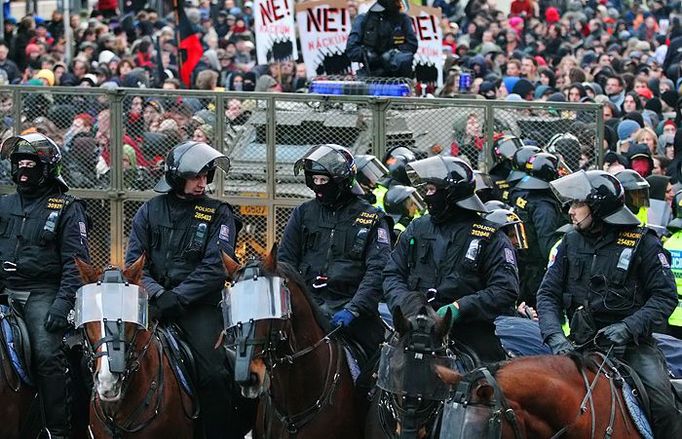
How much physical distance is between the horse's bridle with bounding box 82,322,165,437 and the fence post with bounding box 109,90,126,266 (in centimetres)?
707

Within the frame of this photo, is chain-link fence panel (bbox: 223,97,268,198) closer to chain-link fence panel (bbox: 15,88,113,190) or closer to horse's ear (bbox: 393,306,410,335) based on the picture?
chain-link fence panel (bbox: 15,88,113,190)

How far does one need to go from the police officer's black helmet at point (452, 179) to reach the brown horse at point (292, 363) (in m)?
1.12

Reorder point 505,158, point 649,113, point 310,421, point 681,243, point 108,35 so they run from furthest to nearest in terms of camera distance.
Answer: point 108,35 < point 649,113 < point 505,158 < point 681,243 < point 310,421

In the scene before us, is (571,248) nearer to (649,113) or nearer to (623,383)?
(623,383)

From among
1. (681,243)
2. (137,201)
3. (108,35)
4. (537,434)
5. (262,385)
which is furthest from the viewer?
(108,35)

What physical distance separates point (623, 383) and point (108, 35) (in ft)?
68.2

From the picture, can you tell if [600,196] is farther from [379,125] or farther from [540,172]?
[379,125]

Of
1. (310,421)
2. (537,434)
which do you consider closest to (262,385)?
(310,421)

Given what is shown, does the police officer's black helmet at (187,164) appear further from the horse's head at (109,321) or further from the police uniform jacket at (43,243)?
the horse's head at (109,321)

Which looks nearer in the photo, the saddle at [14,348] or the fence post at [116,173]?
the saddle at [14,348]

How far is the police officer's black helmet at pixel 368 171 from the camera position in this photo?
14338 millimetres

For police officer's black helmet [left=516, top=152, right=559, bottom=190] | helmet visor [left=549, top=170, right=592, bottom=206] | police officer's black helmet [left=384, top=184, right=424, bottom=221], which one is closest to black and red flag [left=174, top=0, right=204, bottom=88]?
police officer's black helmet [left=516, top=152, right=559, bottom=190]

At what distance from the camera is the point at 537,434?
826 centimetres

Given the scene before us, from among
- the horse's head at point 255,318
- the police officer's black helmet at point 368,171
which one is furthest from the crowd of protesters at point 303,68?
the horse's head at point 255,318
